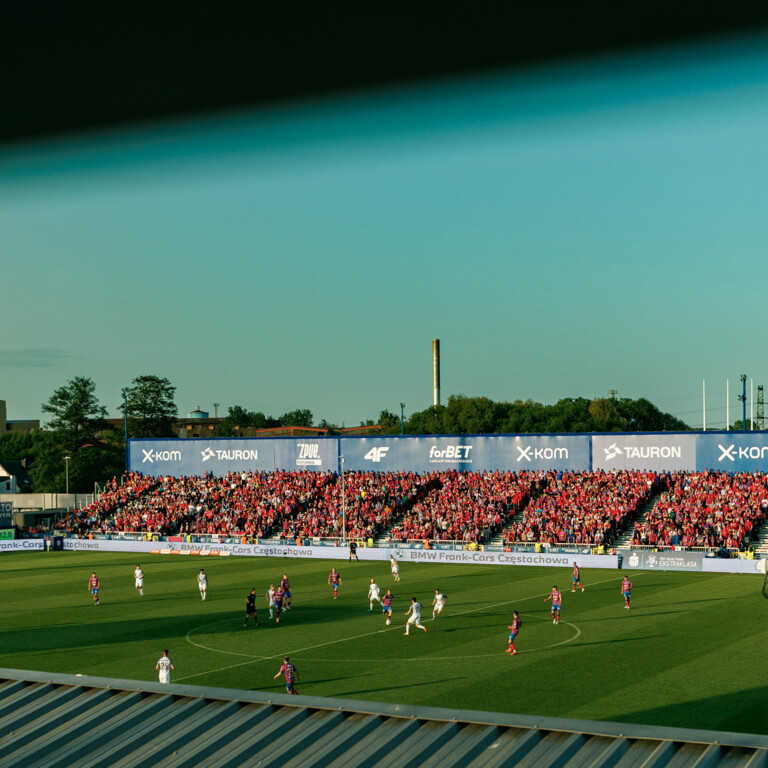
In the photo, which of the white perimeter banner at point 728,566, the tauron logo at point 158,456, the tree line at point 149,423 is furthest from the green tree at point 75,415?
the white perimeter banner at point 728,566

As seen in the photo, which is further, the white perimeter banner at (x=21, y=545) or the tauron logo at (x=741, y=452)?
the white perimeter banner at (x=21, y=545)

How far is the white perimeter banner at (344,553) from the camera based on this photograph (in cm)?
5094

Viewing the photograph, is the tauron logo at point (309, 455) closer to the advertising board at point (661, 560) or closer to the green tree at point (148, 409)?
the advertising board at point (661, 560)

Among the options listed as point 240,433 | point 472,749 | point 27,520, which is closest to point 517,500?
point 27,520

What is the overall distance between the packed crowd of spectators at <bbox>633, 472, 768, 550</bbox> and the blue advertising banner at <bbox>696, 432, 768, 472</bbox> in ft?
3.66

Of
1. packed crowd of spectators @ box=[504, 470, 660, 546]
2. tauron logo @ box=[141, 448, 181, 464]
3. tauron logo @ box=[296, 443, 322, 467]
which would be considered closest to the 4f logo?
tauron logo @ box=[296, 443, 322, 467]

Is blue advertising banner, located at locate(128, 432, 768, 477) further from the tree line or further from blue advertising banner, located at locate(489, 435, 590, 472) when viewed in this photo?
the tree line

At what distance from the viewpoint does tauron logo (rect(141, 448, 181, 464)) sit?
259 feet

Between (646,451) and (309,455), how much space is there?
87.6 feet

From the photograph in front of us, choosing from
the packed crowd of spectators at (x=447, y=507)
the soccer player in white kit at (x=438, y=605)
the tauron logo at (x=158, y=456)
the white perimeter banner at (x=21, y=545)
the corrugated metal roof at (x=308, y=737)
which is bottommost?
the white perimeter banner at (x=21, y=545)

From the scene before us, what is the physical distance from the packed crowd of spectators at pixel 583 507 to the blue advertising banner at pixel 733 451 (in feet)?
11.3

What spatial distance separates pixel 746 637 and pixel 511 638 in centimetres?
844

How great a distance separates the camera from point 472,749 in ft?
34.9

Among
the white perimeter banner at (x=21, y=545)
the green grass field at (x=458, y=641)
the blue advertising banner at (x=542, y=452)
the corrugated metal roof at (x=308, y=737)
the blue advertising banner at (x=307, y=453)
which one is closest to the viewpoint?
the corrugated metal roof at (x=308, y=737)
